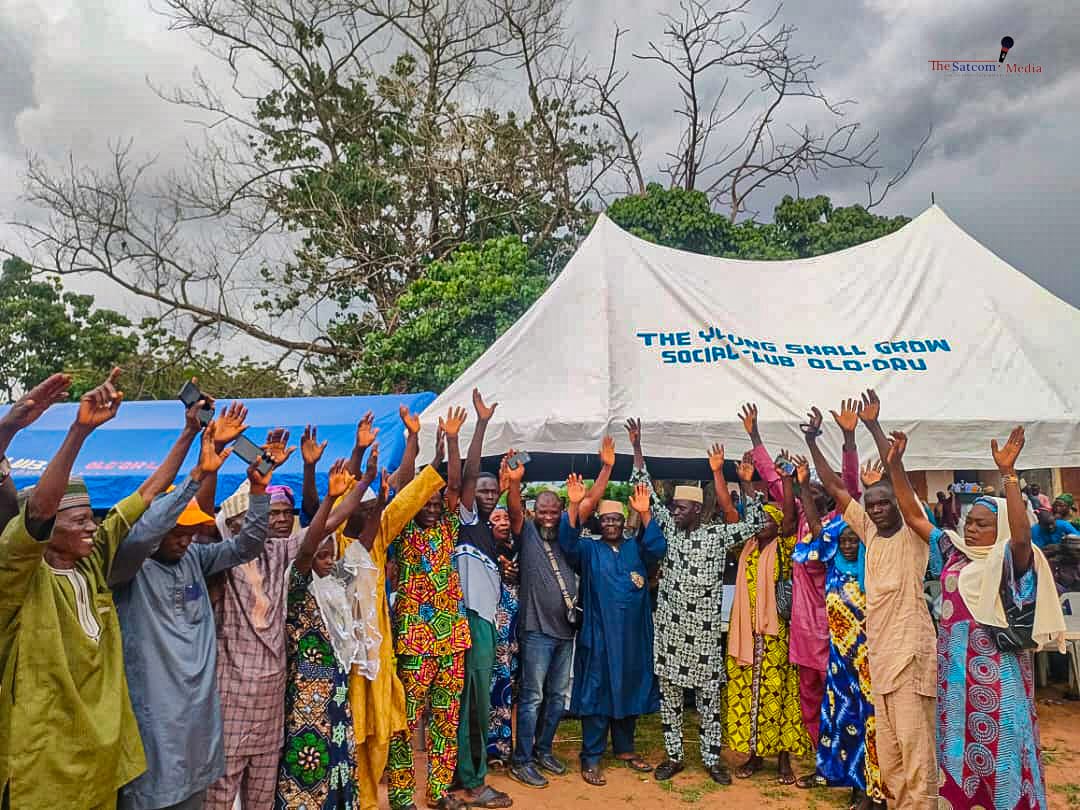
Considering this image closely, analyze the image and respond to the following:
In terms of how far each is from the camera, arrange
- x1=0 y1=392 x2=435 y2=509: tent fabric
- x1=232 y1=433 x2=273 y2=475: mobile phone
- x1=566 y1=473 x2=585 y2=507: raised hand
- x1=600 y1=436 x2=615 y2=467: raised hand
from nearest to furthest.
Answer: x1=232 y1=433 x2=273 y2=475: mobile phone → x1=566 y1=473 x2=585 y2=507: raised hand → x1=600 y1=436 x2=615 y2=467: raised hand → x1=0 y1=392 x2=435 y2=509: tent fabric

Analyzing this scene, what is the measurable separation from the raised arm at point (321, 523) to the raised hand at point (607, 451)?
6.93 ft

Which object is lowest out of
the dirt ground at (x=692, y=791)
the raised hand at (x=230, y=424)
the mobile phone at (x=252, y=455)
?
the dirt ground at (x=692, y=791)

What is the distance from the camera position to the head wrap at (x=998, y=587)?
3732 mm

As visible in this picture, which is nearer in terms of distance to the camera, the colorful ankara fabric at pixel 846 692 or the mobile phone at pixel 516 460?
the colorful ankara fabric at pixel 846 692

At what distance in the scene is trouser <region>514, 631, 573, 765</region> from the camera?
17.5ft

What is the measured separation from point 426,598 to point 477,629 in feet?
1.67

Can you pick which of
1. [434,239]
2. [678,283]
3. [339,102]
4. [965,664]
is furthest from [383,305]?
[965,664]

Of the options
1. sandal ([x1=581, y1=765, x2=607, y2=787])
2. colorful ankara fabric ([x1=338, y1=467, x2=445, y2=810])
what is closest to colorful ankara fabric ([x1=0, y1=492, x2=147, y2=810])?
colorful ankara fabric ([x1=338, y1=467, x2=445, y2=810])

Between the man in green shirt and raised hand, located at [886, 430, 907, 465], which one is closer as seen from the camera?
the man in green shirt

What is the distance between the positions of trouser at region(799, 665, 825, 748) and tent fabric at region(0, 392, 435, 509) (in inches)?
135

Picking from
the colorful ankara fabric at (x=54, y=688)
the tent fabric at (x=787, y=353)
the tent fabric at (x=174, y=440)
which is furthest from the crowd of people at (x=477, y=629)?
the tent fabric at (x=174, y=440)

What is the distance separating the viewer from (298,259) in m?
16.6

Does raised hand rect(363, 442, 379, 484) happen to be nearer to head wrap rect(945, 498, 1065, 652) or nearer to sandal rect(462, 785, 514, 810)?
sandal rect(462, 785, 514, 810)

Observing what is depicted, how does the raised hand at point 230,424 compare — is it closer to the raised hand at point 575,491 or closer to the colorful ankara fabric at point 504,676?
the colorful ankara fabric at point 504,676
